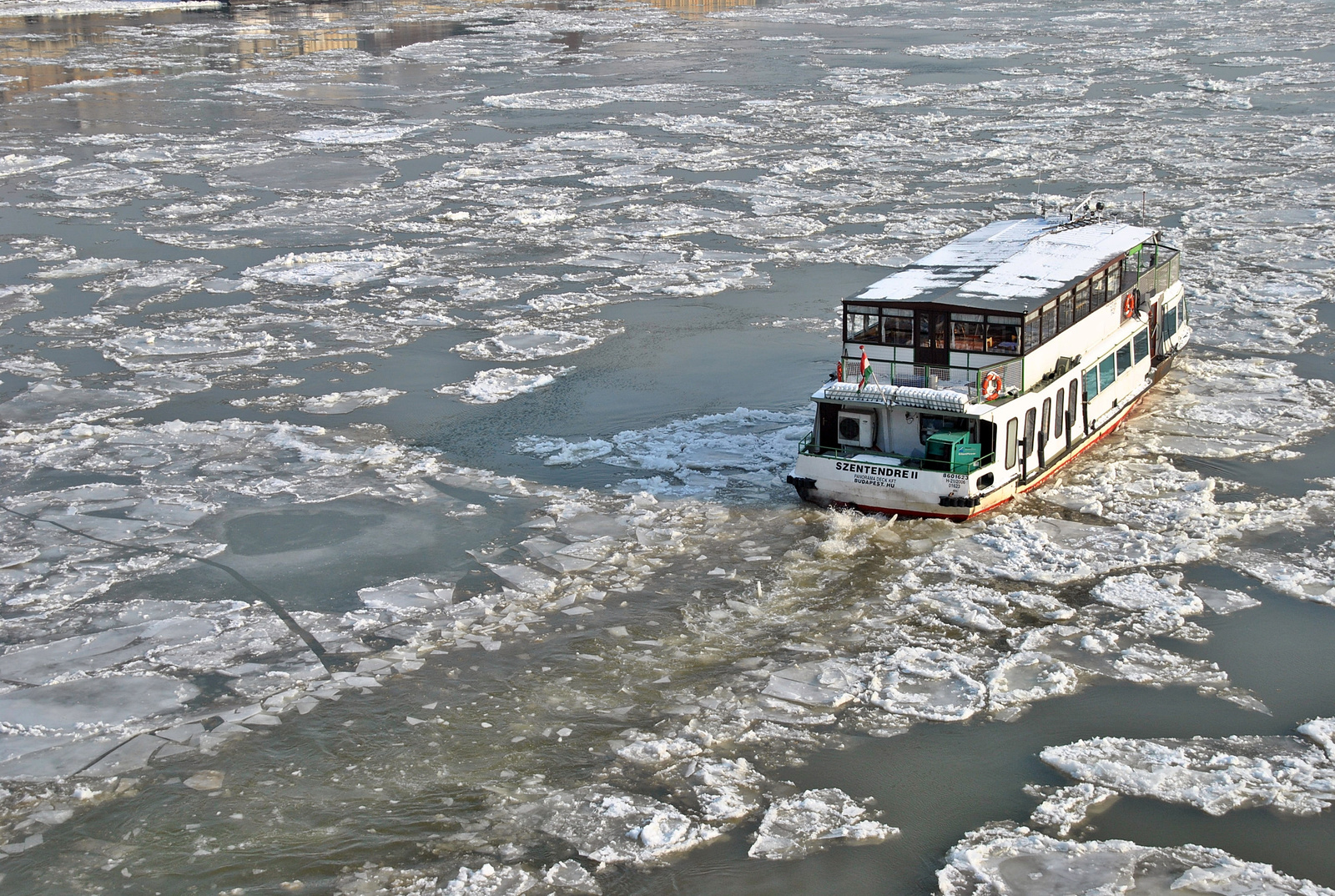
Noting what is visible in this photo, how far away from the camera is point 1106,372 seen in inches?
693

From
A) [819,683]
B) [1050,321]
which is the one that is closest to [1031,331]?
[1050,321]

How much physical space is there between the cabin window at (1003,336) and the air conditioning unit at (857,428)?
162 centimetres

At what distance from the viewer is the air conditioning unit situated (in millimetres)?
15758

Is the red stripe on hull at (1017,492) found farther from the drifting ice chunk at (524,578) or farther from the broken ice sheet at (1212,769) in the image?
the broken ice sheet at (1212,769)

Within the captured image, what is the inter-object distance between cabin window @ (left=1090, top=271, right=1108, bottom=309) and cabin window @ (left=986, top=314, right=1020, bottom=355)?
2454 mm

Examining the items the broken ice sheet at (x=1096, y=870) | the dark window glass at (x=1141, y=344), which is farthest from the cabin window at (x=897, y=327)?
the broken ice sheet at (x=1096, y=870)

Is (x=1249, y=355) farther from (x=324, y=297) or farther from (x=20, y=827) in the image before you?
(x=20, y=827)

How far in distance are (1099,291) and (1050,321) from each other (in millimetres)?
1955

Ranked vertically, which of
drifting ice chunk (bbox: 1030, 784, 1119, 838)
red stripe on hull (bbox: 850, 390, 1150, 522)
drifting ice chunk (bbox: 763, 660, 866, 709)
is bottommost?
drifting ice chunk (bbox: 1030, 784, 1119, 838)

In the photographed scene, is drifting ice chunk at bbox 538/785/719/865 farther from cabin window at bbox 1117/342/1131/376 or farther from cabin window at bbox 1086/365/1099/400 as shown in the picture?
cabin window at bbox 1117/342/1131/376

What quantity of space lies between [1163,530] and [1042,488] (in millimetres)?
1777

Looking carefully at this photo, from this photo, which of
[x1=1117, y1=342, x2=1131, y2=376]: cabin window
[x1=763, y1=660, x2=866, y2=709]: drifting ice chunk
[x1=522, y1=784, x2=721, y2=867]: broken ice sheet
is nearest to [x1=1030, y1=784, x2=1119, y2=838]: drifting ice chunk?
[x1=763, y1=660, x2=866, y2=709]: drifting ice chunk

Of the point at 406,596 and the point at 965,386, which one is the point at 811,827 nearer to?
the point at 406,596

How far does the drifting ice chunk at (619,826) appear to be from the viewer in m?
9.55
